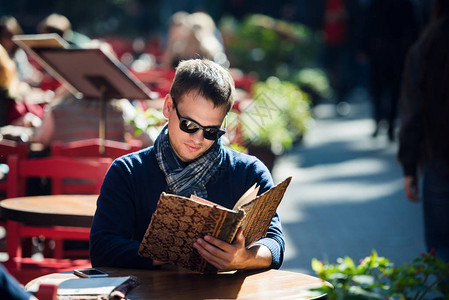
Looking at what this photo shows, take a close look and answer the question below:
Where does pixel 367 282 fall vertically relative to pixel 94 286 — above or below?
above

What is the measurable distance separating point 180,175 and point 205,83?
369 mm

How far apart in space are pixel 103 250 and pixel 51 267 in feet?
5.74

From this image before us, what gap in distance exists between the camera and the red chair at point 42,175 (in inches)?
176

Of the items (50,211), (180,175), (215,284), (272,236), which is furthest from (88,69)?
(215,284)

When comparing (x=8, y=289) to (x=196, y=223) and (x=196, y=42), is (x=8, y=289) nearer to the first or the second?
(x=196, y=223)

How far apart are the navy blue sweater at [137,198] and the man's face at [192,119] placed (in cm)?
12

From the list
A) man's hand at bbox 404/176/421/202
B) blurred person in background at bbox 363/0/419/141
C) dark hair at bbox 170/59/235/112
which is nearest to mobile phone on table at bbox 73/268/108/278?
dark hair at bbox 170/59/235/112

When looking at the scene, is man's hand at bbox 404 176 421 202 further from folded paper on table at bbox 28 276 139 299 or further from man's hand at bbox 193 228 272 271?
folded paper on table at bbox 28 276 139 299

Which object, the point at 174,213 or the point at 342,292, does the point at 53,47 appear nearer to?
the point at 174,213

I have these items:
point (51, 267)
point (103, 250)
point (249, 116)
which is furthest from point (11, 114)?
point (103, 250)

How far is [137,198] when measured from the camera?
301cm

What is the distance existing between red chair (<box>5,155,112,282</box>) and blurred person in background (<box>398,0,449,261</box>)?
1723 mm

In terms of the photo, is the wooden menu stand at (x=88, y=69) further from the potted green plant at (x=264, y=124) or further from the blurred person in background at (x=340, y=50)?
the blurred person in background at (x=340, y=50)

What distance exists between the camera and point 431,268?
7.59ft
